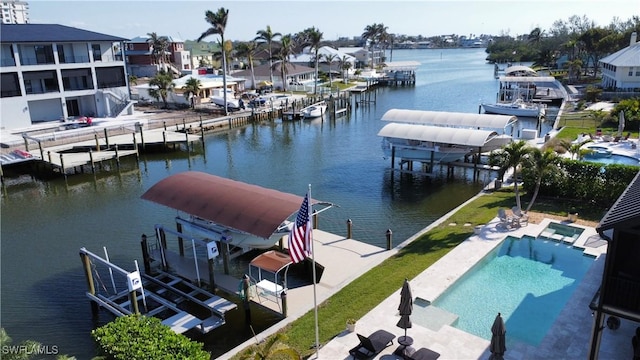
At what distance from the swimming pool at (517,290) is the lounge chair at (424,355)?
7.85 feet

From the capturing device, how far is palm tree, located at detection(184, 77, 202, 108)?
6819 cm

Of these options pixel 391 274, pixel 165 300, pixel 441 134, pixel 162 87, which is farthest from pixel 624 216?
pixel 162 87

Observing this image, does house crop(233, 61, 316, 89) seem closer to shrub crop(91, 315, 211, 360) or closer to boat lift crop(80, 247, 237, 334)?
boat lift crop(80, 247, 237, 334)

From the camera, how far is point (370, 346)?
47.4 feet

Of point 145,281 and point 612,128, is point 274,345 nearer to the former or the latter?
point 145,281

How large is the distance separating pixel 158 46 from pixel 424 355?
10152 cm

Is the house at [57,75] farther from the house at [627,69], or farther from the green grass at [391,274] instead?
the house at [627,69]

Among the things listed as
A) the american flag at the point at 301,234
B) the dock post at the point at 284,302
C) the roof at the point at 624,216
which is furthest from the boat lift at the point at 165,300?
the roof at the point at 624,216

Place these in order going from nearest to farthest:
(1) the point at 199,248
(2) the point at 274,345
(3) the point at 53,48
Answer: (2) the point at 274,345 → (1) the point at 199,248 → (3) the point at 53,48

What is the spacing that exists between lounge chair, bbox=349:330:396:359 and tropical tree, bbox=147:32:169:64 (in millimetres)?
99382

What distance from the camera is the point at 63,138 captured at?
154ft

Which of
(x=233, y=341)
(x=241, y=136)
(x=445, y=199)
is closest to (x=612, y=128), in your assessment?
(x=445, y=199)

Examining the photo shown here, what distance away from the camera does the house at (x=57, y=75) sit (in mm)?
53531

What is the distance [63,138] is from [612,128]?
2199 inches
